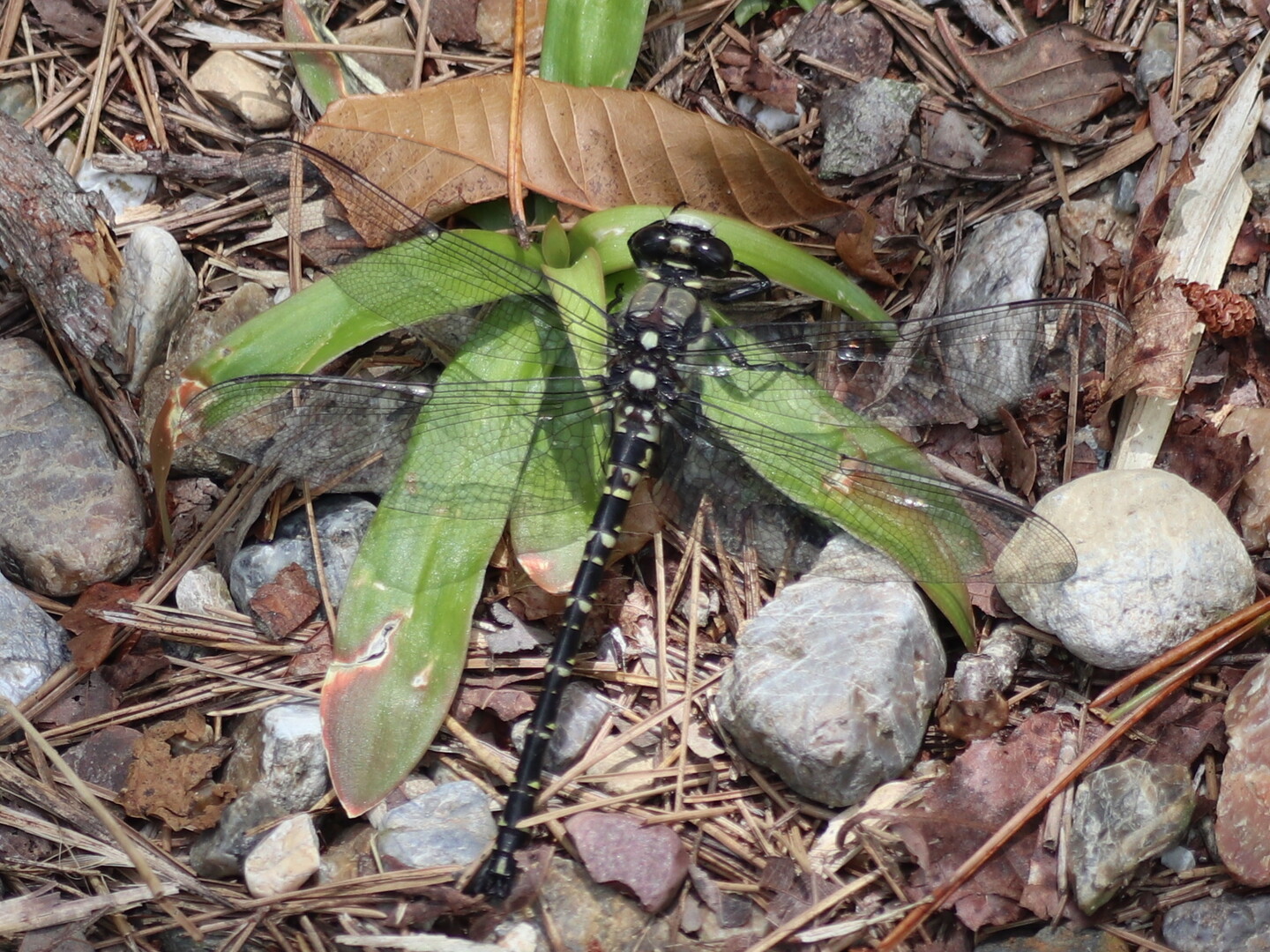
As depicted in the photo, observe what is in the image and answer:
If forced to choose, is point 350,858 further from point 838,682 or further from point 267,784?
point 838,682

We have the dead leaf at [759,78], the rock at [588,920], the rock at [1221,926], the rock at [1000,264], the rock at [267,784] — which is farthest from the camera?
the dead leaf at [759,78]

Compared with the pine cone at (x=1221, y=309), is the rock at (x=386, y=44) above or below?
above

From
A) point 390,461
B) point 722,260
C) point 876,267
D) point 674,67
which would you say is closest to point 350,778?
point 390,461

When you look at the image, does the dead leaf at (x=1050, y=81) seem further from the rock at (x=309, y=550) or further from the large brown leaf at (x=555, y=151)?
the rock at (x=309, y=550)

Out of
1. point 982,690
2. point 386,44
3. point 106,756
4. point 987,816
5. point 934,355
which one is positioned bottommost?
point 106,756

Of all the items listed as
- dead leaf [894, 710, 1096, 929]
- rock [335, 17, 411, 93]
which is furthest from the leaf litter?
rock [335, 17, 411, 93]

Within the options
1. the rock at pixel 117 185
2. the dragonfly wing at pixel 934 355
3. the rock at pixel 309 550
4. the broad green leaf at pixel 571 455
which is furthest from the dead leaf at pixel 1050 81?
the rock at pixel 117 185

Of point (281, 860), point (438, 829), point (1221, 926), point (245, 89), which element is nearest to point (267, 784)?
point (281, 860)
